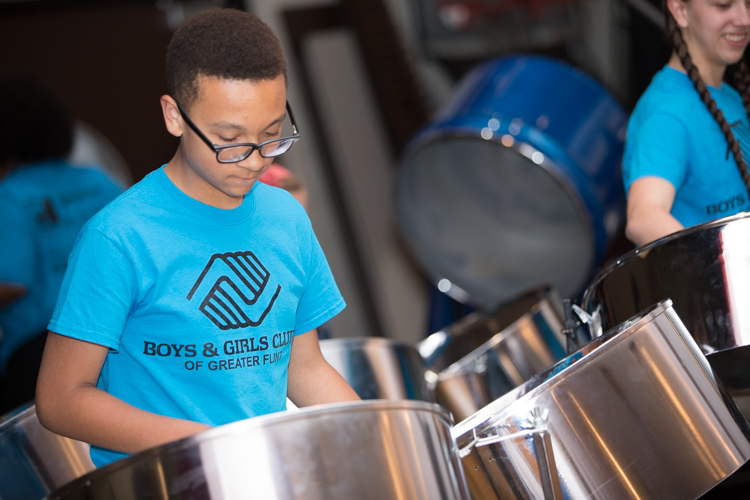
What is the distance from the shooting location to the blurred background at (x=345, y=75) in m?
3.12

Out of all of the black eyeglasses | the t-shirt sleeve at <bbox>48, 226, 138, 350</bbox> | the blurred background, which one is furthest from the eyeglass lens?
the blurred background

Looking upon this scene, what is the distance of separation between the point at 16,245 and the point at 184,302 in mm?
880

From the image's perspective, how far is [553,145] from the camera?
7.07 ft

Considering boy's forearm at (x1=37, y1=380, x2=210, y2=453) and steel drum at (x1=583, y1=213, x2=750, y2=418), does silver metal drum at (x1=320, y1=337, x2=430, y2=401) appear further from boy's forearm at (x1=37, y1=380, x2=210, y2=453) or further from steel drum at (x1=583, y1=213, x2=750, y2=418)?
boy's forearm at (x1=37, y1=380, x2=210, y2=453)

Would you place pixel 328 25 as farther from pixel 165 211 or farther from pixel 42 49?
pixel 165 211

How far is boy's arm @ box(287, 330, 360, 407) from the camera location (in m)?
1.05

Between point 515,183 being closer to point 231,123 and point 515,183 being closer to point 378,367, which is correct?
point 378,367

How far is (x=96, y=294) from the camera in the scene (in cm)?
84

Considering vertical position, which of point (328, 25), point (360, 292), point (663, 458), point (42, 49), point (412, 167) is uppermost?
point (42, 49)

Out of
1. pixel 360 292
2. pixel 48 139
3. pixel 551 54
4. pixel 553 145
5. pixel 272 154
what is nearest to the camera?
pixel 272 154

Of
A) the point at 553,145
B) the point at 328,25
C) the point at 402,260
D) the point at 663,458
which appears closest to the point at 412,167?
the point at 553,145

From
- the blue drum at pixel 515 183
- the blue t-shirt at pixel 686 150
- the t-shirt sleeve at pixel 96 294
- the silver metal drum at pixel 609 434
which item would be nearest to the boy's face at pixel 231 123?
the t-shirt sleeve at pixel 96 294

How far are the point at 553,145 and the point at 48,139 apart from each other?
121cm

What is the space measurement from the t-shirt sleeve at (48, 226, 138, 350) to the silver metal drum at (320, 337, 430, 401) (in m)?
0.87
